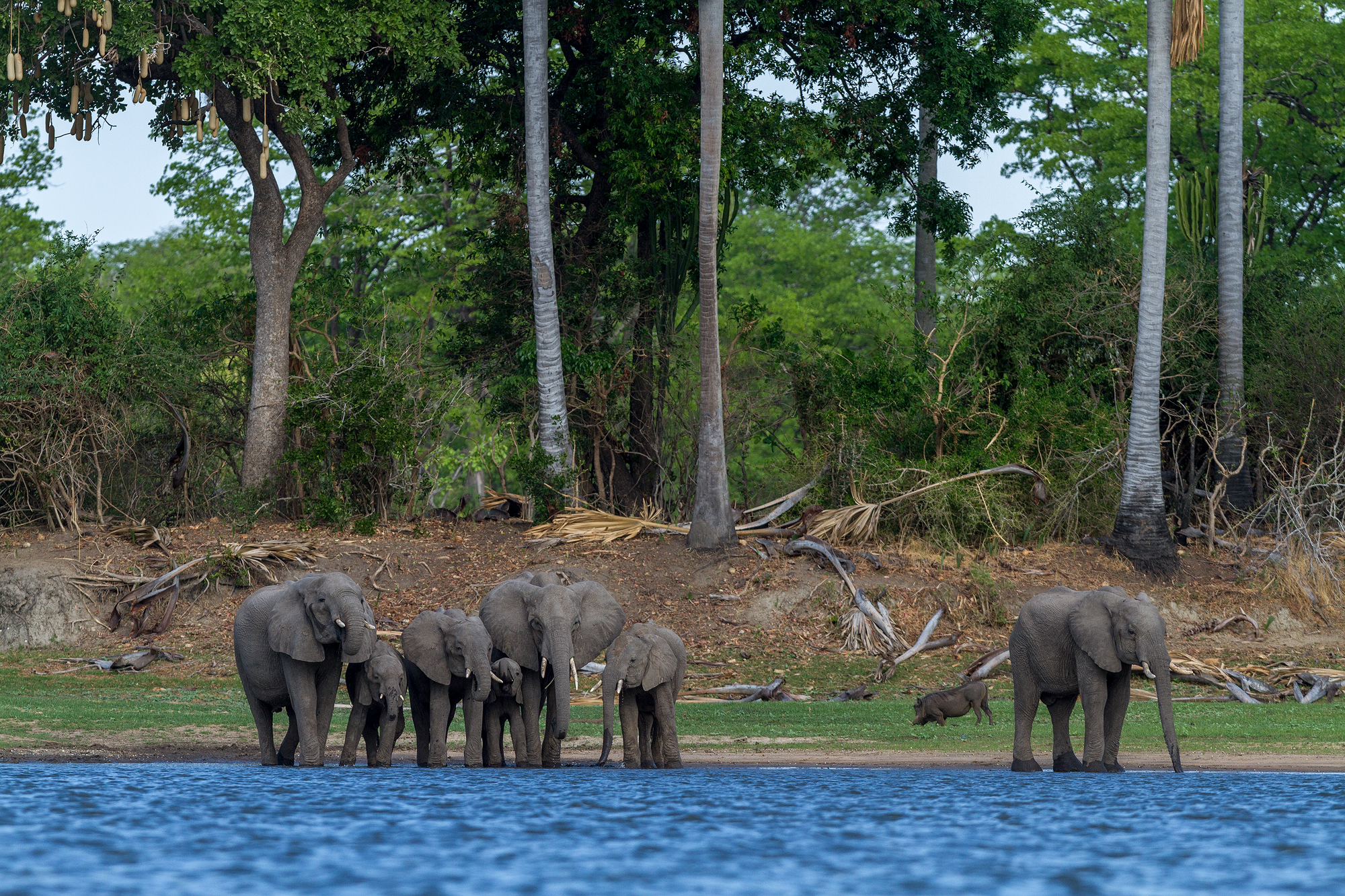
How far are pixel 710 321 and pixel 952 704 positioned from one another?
968 centimetres

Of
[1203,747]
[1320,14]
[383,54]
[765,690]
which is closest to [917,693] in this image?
[765,690]

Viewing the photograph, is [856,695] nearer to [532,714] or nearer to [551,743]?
[532,714]

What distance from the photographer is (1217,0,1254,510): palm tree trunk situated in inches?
1090

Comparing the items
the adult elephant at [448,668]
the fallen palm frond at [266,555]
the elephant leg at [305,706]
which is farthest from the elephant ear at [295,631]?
the fallen palm frond at [266,555]

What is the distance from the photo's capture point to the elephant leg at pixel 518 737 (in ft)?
51.2

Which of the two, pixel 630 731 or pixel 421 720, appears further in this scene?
pixel 421 720

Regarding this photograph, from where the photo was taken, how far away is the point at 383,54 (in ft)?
96.0

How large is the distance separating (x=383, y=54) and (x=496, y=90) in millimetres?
2306

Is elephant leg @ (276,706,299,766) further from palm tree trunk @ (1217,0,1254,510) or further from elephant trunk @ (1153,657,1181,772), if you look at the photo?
palm tree trunk @ (1217,0,1254,510)

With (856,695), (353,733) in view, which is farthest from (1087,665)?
(353,733)

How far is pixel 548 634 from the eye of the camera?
15219 mm

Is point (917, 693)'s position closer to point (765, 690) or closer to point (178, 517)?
point (765, 690)

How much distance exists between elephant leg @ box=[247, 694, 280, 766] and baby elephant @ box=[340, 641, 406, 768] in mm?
822

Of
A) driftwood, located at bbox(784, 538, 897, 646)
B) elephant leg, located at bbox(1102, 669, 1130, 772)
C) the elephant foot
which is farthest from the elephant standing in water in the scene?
driftwood, located at bbox(784, 538, 897, 646)
